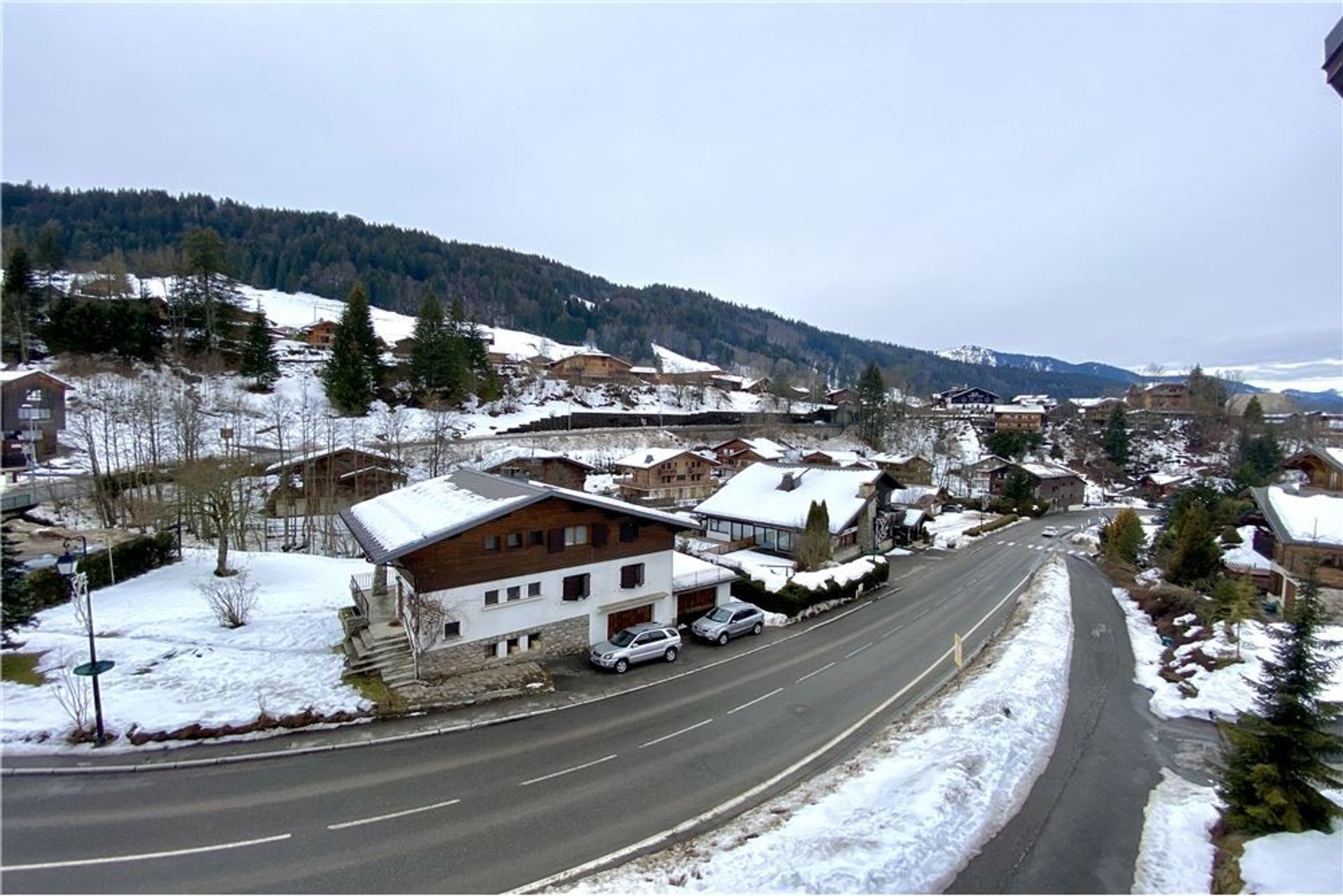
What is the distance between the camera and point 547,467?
2347 inches

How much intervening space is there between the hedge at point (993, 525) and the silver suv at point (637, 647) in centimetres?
4719

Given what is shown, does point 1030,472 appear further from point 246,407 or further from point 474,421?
point 246,407

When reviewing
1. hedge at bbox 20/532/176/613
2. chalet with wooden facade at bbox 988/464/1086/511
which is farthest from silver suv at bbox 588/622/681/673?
chalet with wooden facade at bbox 988/464/1086/511

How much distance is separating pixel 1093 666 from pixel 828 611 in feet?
38.4

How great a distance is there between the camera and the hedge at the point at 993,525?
6078cm

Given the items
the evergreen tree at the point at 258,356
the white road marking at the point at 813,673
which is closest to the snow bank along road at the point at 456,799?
the white road marking at the point at 813,673

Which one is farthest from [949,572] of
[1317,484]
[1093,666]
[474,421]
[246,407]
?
[246,407]

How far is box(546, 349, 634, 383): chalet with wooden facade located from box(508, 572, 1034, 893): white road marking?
86595mm

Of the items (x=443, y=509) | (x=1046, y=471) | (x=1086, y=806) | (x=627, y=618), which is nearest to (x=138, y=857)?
(x=443, y=509)

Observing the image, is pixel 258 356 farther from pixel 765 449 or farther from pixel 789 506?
pixel 789 506

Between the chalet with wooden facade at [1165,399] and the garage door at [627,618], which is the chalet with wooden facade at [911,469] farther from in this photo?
the chalet with wooden facade at [1165,399]

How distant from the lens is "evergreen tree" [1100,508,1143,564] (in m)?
44.8

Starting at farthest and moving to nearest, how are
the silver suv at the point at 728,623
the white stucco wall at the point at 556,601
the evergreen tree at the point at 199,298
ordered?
the evergreen tree at the point at 199,298 → the silver suv at the point at 728,623 → the white stucco wall at the point at 556,601

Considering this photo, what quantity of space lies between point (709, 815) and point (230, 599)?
64.1ft
